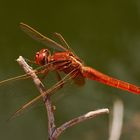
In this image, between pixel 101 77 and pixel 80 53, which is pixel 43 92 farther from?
pixel 80 53

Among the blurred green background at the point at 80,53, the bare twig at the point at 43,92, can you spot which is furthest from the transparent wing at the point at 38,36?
the blurred green background at the point at 80,53

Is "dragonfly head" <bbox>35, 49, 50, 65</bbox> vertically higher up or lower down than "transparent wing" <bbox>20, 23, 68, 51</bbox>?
lower down

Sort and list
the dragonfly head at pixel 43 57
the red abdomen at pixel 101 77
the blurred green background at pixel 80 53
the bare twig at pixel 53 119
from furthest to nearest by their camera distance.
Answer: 1. the blurred green background at pixel 80 53
2. the red abdomen at pixel 101 77
3. the dragonfly head at pixel 43 57
4. the bare twig at pixel 53 119

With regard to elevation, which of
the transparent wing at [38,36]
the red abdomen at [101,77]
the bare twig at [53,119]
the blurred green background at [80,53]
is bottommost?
the blurred green background at [80,53]

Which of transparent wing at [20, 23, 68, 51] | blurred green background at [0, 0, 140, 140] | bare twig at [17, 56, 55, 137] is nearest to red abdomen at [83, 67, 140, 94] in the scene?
transparent wing at [20, 23, 68, 51]

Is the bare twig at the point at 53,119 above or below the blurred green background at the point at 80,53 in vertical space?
above

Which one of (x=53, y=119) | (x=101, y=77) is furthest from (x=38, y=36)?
(x=53, y=119)

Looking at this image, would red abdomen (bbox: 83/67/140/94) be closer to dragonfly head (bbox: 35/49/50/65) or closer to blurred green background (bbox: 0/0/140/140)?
dragonfly head (bbox: 35/49/50/65)

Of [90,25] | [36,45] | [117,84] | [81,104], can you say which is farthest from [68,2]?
[117,84]

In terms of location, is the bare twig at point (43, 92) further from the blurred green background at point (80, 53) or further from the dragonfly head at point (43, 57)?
the blurred green background at point (80, 53)
